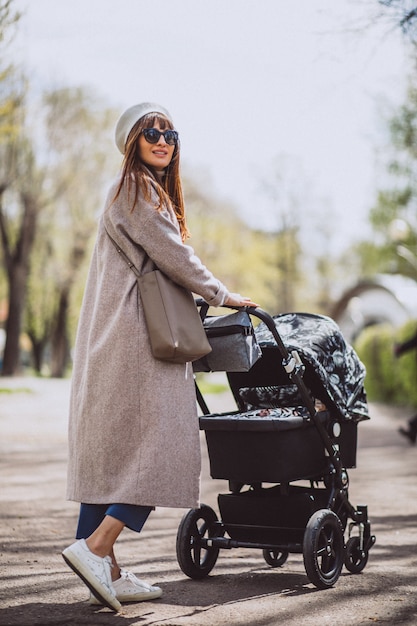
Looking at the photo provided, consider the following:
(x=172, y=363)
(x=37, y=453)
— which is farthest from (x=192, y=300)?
(x=37, y=453)

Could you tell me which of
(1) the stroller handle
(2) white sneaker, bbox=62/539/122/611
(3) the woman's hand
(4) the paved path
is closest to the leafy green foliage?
(4) the paved path

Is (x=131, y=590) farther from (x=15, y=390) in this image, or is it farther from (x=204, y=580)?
(x=15, y=390)

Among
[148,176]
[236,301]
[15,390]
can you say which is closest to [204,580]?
[236,301]

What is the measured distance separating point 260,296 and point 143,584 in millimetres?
40279

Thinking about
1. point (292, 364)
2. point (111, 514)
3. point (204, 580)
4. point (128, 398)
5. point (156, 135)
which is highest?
point (156, 135)

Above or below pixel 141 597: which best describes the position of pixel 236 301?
above

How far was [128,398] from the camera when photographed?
13.4 feet

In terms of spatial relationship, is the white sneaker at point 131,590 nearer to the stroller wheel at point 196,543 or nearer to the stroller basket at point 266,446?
the stroller wheel at point 196,543

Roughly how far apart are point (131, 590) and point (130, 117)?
2.11 meters

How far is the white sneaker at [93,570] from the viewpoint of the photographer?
397 cm

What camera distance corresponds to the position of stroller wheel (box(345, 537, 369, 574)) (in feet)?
16.2

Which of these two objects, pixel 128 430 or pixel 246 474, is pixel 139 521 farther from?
pixel 246 474

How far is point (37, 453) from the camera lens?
36.1 ft

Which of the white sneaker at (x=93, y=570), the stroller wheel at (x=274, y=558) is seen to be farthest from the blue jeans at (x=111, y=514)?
the stroller wheel at (x=274, y=558)
